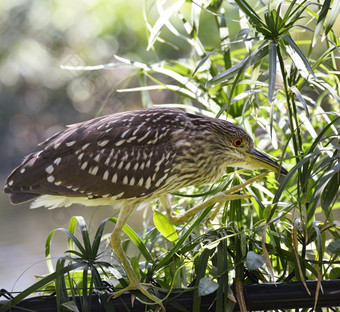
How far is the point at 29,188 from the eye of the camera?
1339mm

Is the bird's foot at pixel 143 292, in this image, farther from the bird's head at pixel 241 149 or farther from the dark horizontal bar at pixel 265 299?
the bird's head at pixel 241 149

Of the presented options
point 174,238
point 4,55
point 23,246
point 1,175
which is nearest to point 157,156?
point 174,238

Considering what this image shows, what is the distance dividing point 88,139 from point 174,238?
315mm

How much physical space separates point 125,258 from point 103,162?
0.79ft

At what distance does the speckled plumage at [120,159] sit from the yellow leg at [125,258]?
40mm

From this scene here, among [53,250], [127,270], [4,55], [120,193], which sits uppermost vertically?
[4,55]

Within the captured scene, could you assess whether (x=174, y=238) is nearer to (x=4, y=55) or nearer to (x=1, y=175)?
(x=1, y=175)

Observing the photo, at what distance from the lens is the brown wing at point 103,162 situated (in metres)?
1.35

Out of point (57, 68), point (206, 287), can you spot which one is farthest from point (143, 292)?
point (57, 68)

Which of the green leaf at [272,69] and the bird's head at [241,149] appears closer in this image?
the green leaf at [272,69]

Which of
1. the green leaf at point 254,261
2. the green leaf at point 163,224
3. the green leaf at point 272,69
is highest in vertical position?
the green leaf at point 272,69

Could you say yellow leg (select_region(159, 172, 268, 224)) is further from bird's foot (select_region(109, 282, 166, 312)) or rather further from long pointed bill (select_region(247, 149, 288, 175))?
bird's foot (select_region(109, 282, 166, 312))

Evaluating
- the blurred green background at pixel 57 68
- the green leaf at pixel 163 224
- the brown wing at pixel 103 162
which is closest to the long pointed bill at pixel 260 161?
the brown wing at pixel 103 162

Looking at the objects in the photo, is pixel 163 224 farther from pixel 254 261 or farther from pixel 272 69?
pixel 272 69
